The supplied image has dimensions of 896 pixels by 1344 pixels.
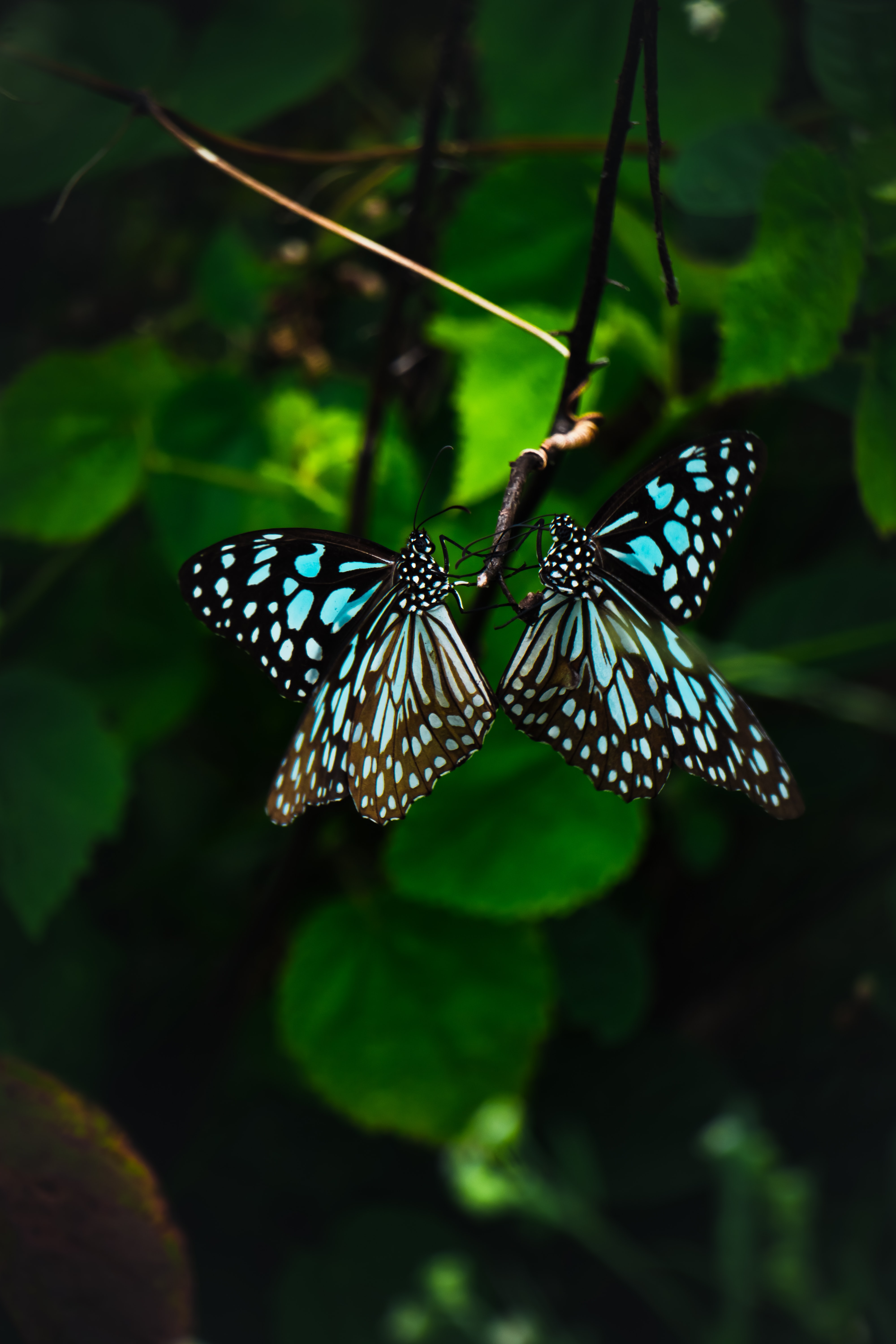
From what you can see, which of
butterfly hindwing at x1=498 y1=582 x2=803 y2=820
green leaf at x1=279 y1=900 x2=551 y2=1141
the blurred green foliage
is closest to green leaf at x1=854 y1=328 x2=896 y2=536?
the blurred green foliage

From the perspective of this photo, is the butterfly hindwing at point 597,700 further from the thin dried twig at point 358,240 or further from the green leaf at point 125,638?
the green leaf at point 125,638

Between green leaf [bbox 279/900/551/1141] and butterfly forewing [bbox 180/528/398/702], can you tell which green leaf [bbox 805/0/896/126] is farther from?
green leaf [bbox 279/900/551/1141]

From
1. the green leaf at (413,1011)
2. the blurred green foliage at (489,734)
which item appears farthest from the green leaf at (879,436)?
the green leaf at (413,1011)

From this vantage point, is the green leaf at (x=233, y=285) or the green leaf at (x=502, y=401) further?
the green leaf at (x=233, y=285)

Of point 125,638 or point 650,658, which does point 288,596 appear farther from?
point 125,638

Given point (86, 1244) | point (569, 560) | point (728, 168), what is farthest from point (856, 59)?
point (86, 1244)

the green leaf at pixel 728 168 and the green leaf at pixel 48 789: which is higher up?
the green leaf at pixel 728 168
